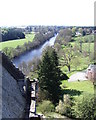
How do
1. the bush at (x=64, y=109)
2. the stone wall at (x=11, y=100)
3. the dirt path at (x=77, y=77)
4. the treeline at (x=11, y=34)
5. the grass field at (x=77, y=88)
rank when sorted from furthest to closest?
the treeline at (x=11, y=34) < the dirt path at (x=77, y=77) < the grass field at (x=77, y=88) < the bush at (x=64, y=109) < the stone wall at (x=11, y=100)

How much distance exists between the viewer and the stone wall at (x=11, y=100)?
5742 millimetres

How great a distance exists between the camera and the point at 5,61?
26.2 ft

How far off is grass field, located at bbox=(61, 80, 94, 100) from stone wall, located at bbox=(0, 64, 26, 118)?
2869 centimetres

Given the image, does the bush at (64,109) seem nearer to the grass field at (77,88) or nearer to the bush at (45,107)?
the bush at (45,107)

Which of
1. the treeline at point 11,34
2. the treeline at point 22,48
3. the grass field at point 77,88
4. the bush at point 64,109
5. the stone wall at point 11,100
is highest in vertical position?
the treeline at point 11,34

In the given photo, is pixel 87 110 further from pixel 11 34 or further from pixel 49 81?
pixel 11 34

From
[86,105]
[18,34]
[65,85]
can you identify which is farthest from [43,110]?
[18,34]

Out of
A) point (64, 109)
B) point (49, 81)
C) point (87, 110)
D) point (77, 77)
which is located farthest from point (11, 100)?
point (77, 77)

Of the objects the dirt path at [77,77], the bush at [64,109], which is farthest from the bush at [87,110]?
the dirt path at [77,77]

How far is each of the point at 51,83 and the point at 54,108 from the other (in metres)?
4.25

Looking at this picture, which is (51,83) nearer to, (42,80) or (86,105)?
(42,80)

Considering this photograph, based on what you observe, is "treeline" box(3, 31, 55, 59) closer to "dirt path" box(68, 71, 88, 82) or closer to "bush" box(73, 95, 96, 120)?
"dirt path" box(68, 71, 88, 82)

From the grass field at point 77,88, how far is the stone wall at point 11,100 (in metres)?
28.7

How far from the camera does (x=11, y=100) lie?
645 centimetres
